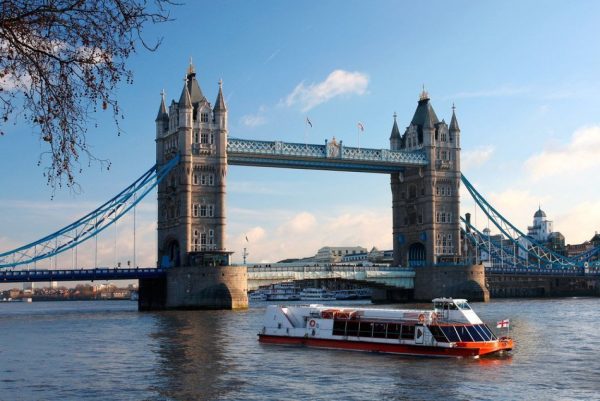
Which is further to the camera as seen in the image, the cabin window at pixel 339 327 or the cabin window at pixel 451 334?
the cabin window at pixel 339 327

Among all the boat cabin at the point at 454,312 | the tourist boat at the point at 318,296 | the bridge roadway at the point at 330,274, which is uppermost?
the bridge roadway at the point at 330,274

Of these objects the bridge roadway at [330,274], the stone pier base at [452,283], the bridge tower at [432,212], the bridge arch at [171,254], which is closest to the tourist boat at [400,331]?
the bridge roadway at [330,274]

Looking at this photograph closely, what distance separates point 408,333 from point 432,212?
77263 millimetres

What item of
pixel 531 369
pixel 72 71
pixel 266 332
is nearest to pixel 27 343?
pixel 266 332

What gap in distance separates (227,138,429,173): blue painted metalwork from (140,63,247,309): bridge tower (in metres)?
4.35

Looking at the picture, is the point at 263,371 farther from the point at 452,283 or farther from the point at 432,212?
the point at 432,212

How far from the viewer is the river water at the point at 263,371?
33.5 meters

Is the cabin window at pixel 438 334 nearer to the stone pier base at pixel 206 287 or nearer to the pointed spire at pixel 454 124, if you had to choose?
the stone pier base at pixel 206 287

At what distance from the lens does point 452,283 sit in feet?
393

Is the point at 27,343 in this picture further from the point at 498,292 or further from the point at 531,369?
the point at 498,292

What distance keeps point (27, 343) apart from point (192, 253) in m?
46.3

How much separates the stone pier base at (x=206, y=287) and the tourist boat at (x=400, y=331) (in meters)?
44.7

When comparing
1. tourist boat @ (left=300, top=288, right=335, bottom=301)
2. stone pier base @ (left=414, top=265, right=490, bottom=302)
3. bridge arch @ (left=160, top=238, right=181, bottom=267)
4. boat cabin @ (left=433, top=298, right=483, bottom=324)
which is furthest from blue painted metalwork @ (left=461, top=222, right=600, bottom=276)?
boat cabin @ (left=433, top=298, right=483, bottom=324)

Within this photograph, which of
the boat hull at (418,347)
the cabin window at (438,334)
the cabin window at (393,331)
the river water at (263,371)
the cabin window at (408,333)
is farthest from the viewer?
the cabin window at (393,331)
